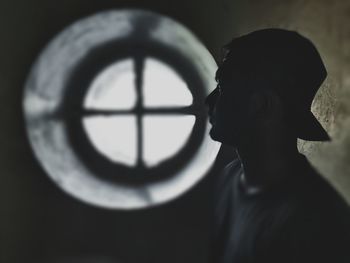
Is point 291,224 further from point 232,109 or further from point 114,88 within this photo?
point 114,88

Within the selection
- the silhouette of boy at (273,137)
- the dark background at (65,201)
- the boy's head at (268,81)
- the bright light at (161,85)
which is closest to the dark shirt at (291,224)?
the silhouette of boy at (273,137)

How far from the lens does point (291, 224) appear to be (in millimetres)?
957

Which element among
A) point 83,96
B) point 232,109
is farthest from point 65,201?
point 232,109

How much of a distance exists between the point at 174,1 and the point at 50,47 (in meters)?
0.36

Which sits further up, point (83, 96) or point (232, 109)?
point (83, 96)

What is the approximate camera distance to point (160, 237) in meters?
1.51

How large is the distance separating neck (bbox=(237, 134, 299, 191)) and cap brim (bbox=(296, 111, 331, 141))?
0.08 feet

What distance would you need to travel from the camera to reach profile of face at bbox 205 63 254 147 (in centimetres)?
105

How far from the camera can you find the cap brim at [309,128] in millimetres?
1051

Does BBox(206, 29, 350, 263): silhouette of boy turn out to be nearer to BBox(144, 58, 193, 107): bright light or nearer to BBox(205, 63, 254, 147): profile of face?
BBox(205, 63, 254, 147): profile of face

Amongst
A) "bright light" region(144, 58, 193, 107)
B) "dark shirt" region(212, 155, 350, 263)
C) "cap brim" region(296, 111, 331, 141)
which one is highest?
"bright light" region(144, 58, 193, 107)

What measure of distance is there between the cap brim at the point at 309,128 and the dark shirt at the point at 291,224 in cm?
5

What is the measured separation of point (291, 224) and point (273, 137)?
0.59 feet

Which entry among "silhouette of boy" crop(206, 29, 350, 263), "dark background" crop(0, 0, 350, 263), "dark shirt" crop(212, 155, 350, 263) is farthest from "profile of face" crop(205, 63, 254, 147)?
"dark background" crop(0, 0, 350, 263)
